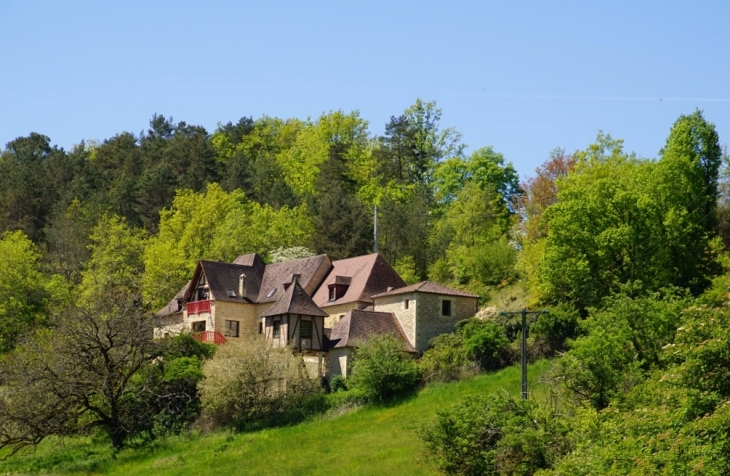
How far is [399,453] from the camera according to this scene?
41562 millimetres

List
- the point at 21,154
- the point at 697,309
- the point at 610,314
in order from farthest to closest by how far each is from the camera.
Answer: the point at 21,154 < the point at 610,314 < the point at 697,309

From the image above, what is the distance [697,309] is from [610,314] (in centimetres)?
1113

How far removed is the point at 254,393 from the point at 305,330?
7.98 metres

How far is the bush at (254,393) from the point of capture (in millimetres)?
52719

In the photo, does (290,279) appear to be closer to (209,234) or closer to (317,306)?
(317,306)

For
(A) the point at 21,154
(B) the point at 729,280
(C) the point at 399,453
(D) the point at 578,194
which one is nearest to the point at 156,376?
(C) the point at 399,453

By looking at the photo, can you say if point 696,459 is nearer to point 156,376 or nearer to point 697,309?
point 697,309

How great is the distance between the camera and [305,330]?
6059cm

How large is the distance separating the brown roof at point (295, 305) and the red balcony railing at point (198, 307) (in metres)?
6.40

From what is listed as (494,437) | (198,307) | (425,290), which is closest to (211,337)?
(198,307)

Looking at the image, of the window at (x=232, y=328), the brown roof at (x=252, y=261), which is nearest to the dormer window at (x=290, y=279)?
the brown roof at (x=252, y=261)

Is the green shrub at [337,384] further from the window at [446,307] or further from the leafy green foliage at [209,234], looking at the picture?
the leafy green foliage at [209,234]

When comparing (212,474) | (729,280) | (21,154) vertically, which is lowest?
(212,474)

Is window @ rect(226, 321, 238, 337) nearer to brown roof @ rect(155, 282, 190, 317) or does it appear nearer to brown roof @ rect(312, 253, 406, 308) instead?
brown roof @ rect(155, 282, 190, 317)
